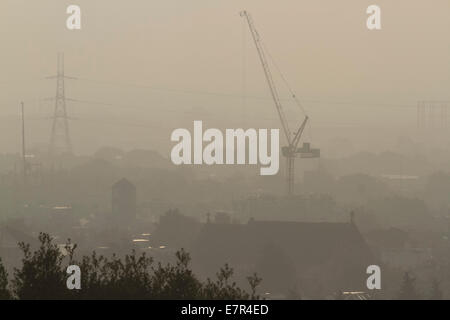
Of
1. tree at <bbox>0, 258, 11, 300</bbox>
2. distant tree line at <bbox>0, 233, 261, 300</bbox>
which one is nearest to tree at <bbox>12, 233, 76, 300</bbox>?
distant tree line at <bbox>0, 233, 261, 300</bbox>

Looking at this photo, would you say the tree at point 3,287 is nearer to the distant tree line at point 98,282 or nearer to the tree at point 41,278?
the distant tree line at point 98,282

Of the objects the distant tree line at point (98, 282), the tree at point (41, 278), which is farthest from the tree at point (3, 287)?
the tree at point (41, 278)

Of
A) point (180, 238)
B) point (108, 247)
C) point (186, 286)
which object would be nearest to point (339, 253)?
point (108, 247)

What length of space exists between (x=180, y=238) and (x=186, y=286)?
12298 centimetres

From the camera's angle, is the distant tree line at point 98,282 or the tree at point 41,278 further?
the distant tree line at point 98,282

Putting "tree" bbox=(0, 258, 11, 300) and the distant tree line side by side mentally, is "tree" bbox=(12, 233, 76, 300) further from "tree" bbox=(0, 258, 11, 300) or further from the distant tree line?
"tree" bbox=(0, 258, 11, 300)

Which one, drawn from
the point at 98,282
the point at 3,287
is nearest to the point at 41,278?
the point at 3,287

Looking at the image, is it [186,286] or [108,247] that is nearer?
[186,286]

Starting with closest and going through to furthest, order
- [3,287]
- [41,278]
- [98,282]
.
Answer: [3,287], [41,278], [98,282]

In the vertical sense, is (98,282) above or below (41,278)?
below

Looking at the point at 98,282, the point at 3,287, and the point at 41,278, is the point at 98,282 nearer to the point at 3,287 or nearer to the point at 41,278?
the point at 41,278

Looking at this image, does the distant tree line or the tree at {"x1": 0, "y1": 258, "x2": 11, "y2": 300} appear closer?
the tree at {"x1": 0, "y1": 258, "x2": 11, "y2": 300}
